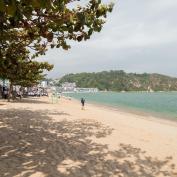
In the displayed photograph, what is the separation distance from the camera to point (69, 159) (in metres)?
11.5

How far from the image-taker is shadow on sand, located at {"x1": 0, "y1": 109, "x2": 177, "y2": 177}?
10.1 metres

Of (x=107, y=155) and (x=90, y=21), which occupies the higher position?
(x=90, y=21)

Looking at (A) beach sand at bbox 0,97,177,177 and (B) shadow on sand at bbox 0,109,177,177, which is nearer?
(B) shadow on sand at bbox 0,109,177,177

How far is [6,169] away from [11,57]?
9254 millimetres

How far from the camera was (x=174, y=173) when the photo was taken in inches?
423

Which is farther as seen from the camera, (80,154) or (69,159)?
(80,154)

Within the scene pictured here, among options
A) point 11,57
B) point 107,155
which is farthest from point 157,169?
point 11,57

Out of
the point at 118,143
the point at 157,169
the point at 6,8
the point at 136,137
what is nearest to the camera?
the point at 6,8

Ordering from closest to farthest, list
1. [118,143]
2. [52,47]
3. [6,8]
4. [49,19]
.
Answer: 1. [6,8]
2. [49,19]
3. [52,47]
4. [118,143]

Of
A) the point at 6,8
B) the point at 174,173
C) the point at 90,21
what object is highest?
the point at 90,21

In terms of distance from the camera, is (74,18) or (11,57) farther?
(11,57)

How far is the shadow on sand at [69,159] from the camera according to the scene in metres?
10.1

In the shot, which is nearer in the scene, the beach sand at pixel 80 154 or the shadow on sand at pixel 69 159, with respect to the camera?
the shadow on sand at pixel 69 159

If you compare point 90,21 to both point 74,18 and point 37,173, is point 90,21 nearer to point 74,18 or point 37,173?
point 74,18
